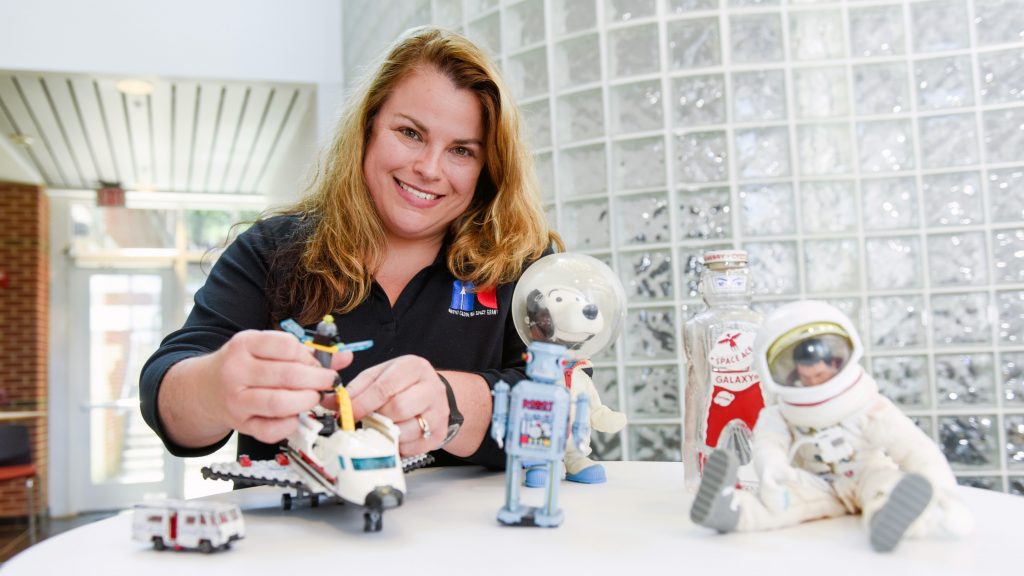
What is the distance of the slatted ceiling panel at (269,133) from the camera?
4.67m

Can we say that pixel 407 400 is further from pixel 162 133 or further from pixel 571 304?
pixel 162 133

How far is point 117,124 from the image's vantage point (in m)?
5.19

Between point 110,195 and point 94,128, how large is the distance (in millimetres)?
1770

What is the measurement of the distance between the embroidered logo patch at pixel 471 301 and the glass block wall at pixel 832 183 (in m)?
1.67

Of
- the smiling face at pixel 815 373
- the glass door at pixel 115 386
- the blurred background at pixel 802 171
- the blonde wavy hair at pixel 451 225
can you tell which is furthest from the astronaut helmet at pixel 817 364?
the glass door at pixel 115 386

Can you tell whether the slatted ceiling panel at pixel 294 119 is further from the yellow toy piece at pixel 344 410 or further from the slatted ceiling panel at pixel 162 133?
the yellow toy piece at pixel 344 410

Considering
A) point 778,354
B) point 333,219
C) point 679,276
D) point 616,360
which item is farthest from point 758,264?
point 778,354

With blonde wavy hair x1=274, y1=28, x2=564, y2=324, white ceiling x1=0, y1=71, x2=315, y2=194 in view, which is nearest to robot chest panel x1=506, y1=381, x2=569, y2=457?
blonde wavy hair x1=274, y1=28, x2=564, y2=324

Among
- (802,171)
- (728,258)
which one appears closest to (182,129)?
(802,171)

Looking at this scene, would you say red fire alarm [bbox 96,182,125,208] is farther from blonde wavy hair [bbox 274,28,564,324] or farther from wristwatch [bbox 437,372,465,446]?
wristwatch [bbox 437,372,465,446]

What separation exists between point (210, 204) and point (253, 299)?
6.71 meters

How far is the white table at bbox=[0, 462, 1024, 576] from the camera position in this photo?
587mm

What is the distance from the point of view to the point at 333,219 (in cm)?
132

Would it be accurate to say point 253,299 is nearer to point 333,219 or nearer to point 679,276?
point 333,219
